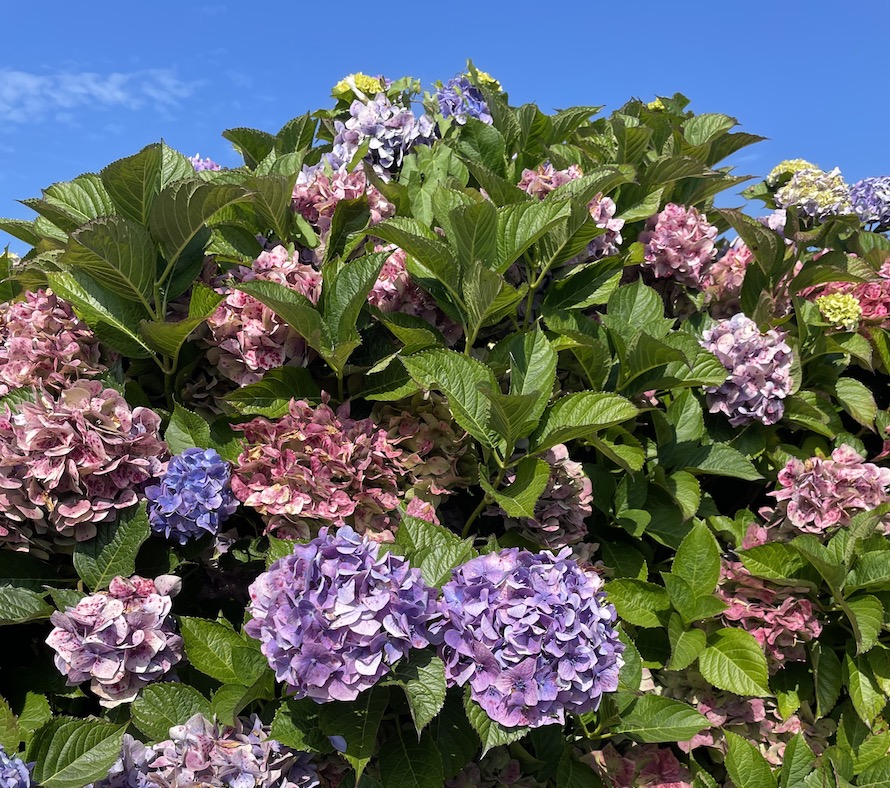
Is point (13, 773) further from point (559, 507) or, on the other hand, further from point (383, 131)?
point (383, 131)

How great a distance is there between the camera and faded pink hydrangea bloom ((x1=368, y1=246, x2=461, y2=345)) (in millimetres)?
2416

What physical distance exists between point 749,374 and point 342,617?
5.60ft

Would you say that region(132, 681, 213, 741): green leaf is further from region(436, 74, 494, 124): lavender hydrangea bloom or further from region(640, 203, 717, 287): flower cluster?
region(436, 74, 494, 124): lavender hydrangea bloom

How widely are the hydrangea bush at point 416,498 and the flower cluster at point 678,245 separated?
1cm

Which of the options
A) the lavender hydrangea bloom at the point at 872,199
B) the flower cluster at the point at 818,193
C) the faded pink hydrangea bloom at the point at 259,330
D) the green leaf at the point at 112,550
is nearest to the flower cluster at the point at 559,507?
the faded pink hydrangea bloom at the point at 259,330

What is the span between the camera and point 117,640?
6.39ft

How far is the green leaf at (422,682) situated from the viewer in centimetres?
161

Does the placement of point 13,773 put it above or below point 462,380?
below

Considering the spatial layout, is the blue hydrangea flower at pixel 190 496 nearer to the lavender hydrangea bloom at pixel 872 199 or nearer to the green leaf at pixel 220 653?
the green leaf at pixel 220 653

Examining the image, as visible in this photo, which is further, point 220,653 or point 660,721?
point 660,721

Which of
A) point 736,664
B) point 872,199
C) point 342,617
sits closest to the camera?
point 342,617

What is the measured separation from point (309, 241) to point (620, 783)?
180 cm

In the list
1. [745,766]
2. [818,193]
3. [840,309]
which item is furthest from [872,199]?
[745,766]

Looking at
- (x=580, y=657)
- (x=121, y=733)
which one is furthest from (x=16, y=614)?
(x=580, y=657)
